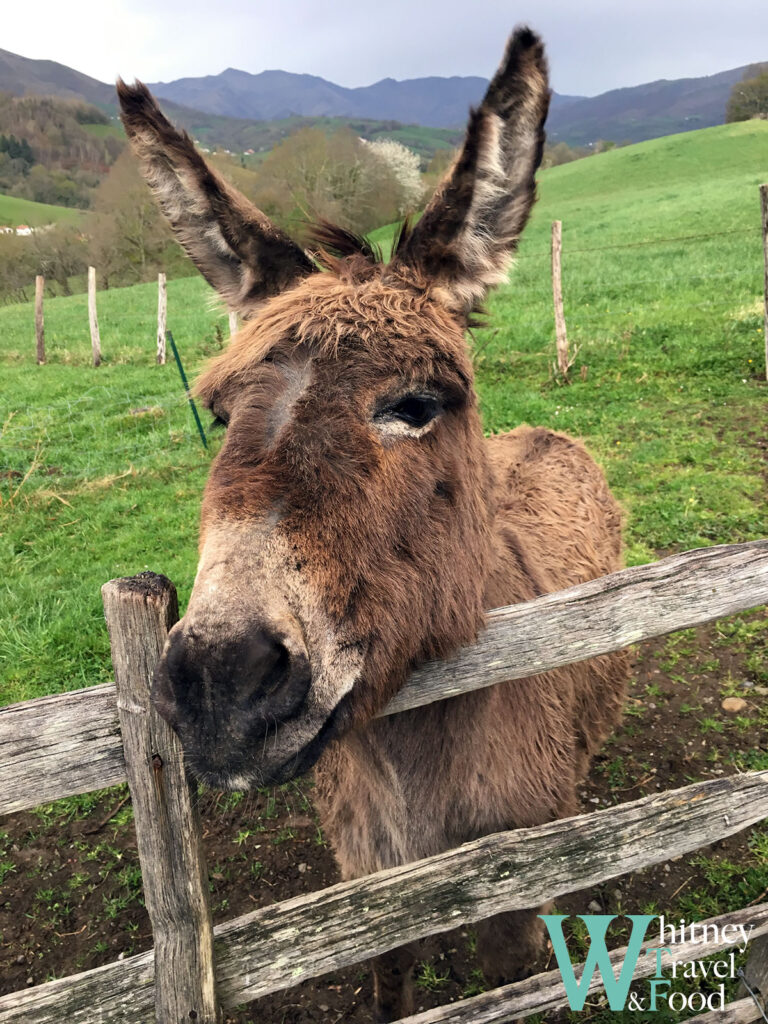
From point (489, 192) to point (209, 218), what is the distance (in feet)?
3.15

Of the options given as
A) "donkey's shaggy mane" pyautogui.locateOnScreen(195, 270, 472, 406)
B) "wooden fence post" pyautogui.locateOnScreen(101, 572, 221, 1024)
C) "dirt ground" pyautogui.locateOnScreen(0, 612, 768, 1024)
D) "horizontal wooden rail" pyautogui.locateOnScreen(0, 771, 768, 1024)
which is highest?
"donkey's shaggy mane" pyautogui.locateOnScreen(195, 270, 472, 406)

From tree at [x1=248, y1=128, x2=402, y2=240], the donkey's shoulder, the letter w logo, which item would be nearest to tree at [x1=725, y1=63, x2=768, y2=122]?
tree at [x1=248, y1=128, x2=402, y2=240]

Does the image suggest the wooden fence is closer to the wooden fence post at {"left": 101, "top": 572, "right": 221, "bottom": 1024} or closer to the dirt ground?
the wooden fence post at {"left": 101, "top": 572, "right": 221, "bottom": 1024}

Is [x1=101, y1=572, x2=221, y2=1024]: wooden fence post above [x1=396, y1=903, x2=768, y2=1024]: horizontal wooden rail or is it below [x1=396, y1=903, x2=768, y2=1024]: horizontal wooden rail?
above

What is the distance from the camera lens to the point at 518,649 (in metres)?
2.03

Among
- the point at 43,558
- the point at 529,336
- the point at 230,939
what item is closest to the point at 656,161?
the point at 529,336

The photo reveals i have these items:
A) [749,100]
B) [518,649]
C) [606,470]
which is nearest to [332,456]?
[518,649]

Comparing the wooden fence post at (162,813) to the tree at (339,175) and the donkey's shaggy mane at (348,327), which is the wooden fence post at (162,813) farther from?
the tree at (339,175)

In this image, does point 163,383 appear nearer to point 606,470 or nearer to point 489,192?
point 606,470

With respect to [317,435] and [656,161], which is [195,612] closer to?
[317,435]

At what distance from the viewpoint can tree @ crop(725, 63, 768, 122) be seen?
63.1 m

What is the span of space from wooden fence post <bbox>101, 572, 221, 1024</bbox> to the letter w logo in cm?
125

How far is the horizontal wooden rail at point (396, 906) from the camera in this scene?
6.08 feet

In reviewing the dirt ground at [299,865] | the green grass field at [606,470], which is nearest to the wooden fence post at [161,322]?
the green grass field at [606,470]
